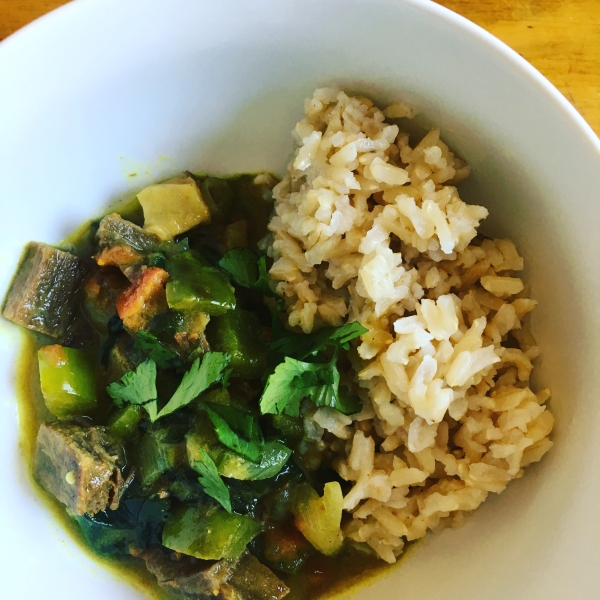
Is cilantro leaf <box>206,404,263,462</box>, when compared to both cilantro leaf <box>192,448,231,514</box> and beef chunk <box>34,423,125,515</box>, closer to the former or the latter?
cilantro leaf <box>192,448,231,514</box>

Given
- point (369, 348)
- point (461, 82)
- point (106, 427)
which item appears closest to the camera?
point (461, 82)

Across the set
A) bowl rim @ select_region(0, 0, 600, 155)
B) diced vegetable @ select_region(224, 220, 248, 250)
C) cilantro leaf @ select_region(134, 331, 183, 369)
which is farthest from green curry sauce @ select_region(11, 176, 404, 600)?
bowl rim @ select_region(0, 0, 600, 155)

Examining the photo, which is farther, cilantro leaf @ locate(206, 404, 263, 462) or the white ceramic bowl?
cilantro leaf @ locate(206, 404, 263, 462)

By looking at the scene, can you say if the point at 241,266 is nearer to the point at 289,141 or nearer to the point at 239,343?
the point at 239,343

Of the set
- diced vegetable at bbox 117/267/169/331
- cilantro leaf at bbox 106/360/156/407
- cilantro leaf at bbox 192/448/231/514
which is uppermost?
diced vegetable at bbox 117/267/169/331

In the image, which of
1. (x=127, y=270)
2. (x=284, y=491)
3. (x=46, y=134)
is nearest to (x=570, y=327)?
(x=284, y=491)

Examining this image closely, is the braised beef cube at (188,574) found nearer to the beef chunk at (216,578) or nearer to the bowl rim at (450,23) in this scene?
the beef chunk at (216,578)

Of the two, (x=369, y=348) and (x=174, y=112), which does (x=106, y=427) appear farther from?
(x=174, y=112)

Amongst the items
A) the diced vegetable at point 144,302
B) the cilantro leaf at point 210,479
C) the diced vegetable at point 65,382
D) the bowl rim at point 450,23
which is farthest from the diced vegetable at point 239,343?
the bowl rim at point 450,23
